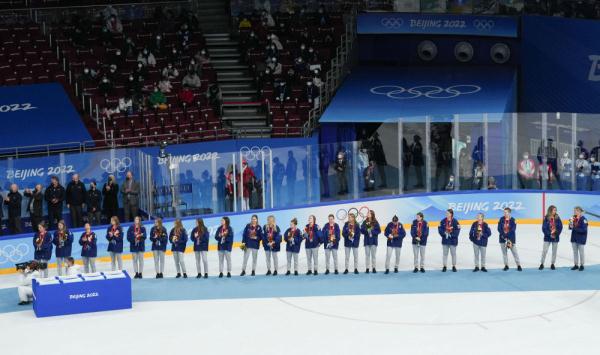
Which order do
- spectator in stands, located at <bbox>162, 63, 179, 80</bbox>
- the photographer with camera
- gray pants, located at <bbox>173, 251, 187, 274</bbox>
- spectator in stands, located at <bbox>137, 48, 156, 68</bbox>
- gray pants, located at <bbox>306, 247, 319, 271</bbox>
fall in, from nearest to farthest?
the photographer with camera → gray pants, located at <bbox>173, 251, 187, 274</bbox> → gray pants, located at <bbox>306, 247, 319, 271</bbox> → spectator in stands, located at <bbox>162, 63, 179, 80</bbox> → spectator in stands, located at <bbox>137, 48, 156, 68</bbox>

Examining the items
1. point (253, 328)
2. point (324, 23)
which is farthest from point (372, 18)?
point (253, 328)

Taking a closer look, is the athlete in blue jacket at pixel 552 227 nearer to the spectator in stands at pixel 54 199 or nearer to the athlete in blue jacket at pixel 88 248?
the athlete in blue jacket at pixel 88 248

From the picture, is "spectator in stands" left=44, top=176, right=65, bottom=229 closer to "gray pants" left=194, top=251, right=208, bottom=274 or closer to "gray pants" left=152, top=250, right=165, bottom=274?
"gray pants" left=152, top=250, right=165, bottom=274

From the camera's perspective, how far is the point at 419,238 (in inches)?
1009

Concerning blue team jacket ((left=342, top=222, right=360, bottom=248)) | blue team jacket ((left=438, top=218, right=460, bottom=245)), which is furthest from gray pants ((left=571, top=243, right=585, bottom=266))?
blue team jacket ((left=342, top=222, right=360, bottom=248))

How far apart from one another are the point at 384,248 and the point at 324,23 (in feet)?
37.5

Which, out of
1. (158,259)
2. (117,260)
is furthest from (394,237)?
(117,260)

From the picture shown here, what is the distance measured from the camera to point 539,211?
100ft

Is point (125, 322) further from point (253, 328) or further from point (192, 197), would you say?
point (192, 197)

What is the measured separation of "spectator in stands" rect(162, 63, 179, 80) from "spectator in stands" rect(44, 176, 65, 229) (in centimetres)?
876

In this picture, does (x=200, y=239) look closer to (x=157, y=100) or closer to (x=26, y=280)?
(x=26, y=280)

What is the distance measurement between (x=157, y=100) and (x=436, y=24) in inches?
366

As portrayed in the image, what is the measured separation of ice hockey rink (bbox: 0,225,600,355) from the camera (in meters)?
20.5

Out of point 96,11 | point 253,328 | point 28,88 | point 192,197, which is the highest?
point 96,11
